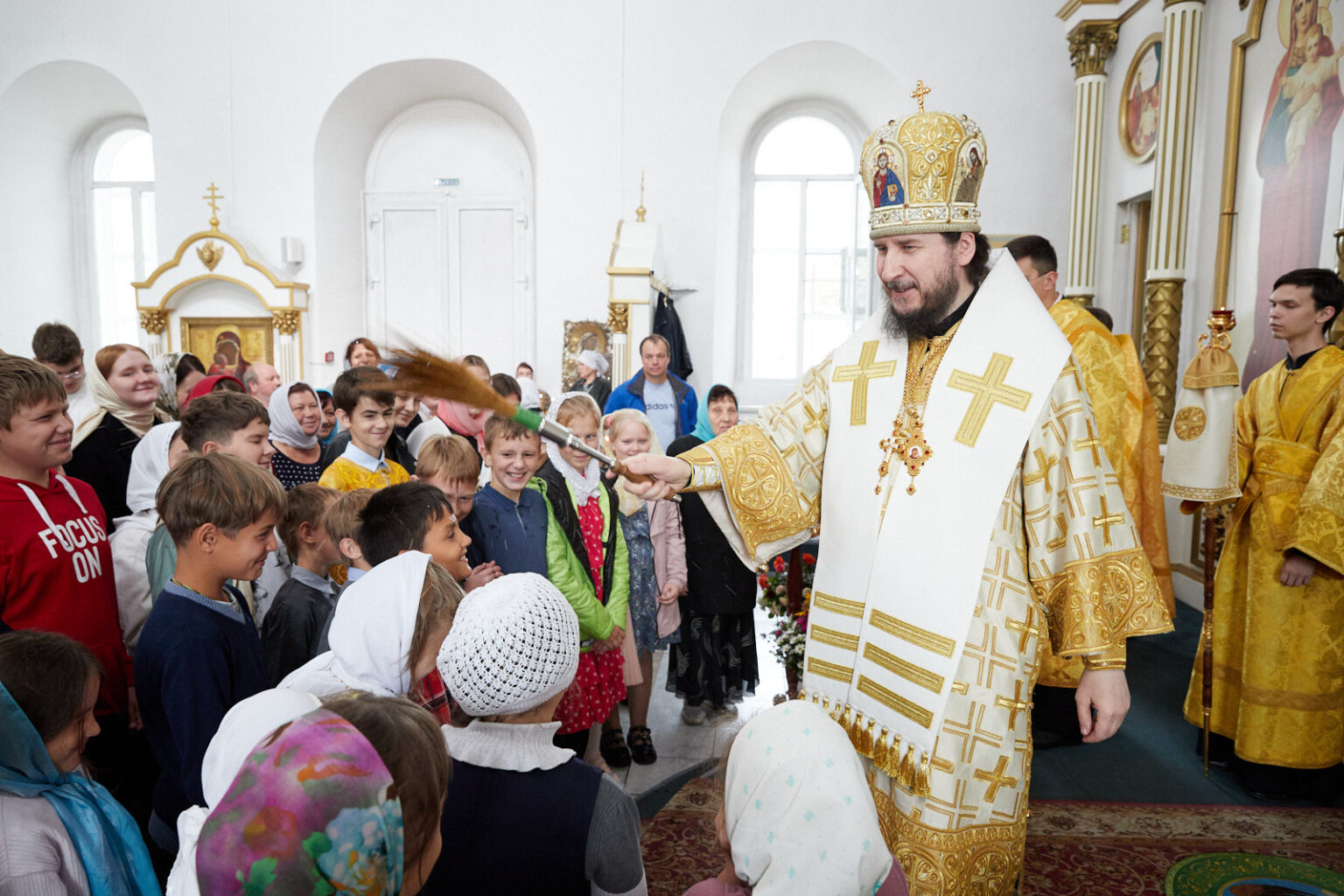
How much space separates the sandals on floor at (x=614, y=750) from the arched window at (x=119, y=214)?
36.7 ft

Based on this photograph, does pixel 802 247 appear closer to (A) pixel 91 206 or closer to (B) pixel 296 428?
(B) pixel 296 428

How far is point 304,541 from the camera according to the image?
2.44m

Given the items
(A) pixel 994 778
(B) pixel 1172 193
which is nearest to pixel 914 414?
(A) pixel 994 778

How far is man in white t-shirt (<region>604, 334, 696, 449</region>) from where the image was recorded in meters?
6.59

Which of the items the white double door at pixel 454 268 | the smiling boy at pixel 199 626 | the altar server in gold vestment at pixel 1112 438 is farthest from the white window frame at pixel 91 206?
the altar server in gold vestment at pixel 1112 438

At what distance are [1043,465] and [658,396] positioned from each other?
15.9 feet

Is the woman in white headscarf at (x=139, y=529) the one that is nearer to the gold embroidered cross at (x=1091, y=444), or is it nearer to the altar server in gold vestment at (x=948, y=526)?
the altar server in gold vestment at (x=948, y=526)

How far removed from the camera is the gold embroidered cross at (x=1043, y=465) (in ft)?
6.64

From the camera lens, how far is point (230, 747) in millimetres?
1181

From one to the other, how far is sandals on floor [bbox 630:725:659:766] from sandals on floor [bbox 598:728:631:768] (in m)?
0.04

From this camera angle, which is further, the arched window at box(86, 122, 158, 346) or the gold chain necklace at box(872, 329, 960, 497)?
the arched window at box(86, 122, 158, 346)

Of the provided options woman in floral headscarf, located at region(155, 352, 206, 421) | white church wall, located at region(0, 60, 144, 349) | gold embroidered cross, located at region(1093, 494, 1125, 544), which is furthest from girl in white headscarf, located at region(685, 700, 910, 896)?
white church wall, located at region(0, 60, 144, 349)

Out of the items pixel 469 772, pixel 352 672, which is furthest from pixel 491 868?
pixel 352 672

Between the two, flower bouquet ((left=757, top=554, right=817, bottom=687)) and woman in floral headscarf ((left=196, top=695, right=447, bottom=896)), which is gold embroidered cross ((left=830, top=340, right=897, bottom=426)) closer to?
flower bouquet ((left=757, top=554, right=817, bottom=687))
